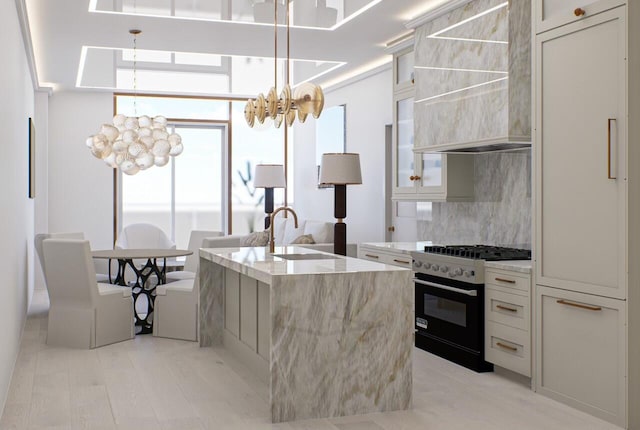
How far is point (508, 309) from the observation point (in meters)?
4.42

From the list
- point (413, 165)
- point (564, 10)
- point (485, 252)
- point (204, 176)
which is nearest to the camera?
point (564, 10)

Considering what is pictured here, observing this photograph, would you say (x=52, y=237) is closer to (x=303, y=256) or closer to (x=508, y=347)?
(x=303, y=256)

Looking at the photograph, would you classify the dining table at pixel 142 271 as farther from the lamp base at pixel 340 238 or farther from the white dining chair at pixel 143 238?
the white dining chair at pixel 143 238

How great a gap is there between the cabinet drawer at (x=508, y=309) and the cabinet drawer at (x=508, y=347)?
38 mm

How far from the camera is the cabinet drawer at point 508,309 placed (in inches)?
168

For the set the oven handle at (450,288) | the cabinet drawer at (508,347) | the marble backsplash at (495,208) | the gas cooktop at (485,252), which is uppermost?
the marble backsplash at (495,208)

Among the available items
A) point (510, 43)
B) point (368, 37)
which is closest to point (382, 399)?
point (510, 43)

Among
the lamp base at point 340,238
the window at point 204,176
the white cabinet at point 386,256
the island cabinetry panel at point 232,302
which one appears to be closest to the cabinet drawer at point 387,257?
the white cabinet at point 386,256

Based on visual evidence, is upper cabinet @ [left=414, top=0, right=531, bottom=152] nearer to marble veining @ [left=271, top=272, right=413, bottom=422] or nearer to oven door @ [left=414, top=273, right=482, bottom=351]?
oven door @ [left=414, top=273, right=482, bottom=351]

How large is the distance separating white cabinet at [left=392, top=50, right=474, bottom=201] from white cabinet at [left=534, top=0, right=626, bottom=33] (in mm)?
1583

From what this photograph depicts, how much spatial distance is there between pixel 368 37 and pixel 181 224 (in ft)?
16.3

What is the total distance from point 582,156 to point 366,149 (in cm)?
438

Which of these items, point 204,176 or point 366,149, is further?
point 204,176

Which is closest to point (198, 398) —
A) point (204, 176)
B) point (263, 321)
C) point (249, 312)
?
point (263, 321)
